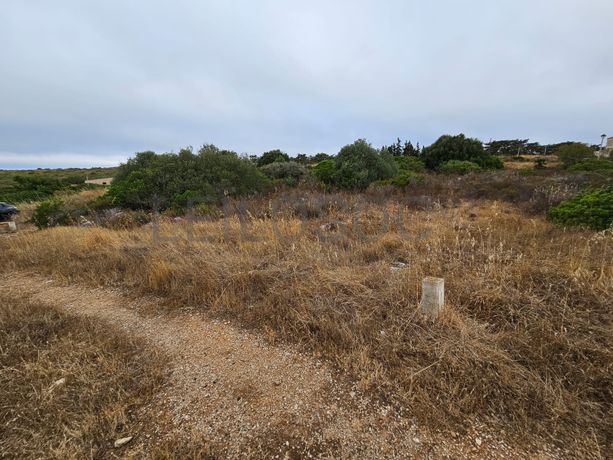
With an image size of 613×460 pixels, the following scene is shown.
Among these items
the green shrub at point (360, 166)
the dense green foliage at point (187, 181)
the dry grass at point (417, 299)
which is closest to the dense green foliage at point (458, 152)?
the green shrub at point (360, 166)

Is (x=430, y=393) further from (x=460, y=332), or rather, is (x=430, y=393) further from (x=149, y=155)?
(x=149, y=155)

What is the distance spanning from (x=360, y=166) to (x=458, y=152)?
14407 mm

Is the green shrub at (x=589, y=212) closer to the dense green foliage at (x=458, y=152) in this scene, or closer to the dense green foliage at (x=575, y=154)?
the dense green foliage at (x=458, y=152)

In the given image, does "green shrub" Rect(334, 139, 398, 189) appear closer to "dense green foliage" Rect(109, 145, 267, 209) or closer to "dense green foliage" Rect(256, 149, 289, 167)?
"dense green foliage" Rect(109, 145, 267, 209)

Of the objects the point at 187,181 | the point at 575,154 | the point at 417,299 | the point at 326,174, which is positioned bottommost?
the point at 417,299

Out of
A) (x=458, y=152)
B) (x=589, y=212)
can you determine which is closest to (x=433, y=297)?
(x=589, y=212)

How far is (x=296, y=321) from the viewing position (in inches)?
106

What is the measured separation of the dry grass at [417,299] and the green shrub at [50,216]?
11.9 ft

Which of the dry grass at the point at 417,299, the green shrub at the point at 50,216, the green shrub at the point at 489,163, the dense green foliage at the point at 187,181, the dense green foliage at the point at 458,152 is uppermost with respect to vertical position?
the dense green foliage at the point at 458,152

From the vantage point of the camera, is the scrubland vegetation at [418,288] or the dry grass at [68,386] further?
the scrubland vegetation at [418,288]

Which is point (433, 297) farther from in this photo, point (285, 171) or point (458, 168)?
point (458, 168)

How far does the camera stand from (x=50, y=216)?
8430 millimetres

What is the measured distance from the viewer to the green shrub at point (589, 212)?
4.69 m

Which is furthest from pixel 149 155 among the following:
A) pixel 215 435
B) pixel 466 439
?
pixel 466 439
